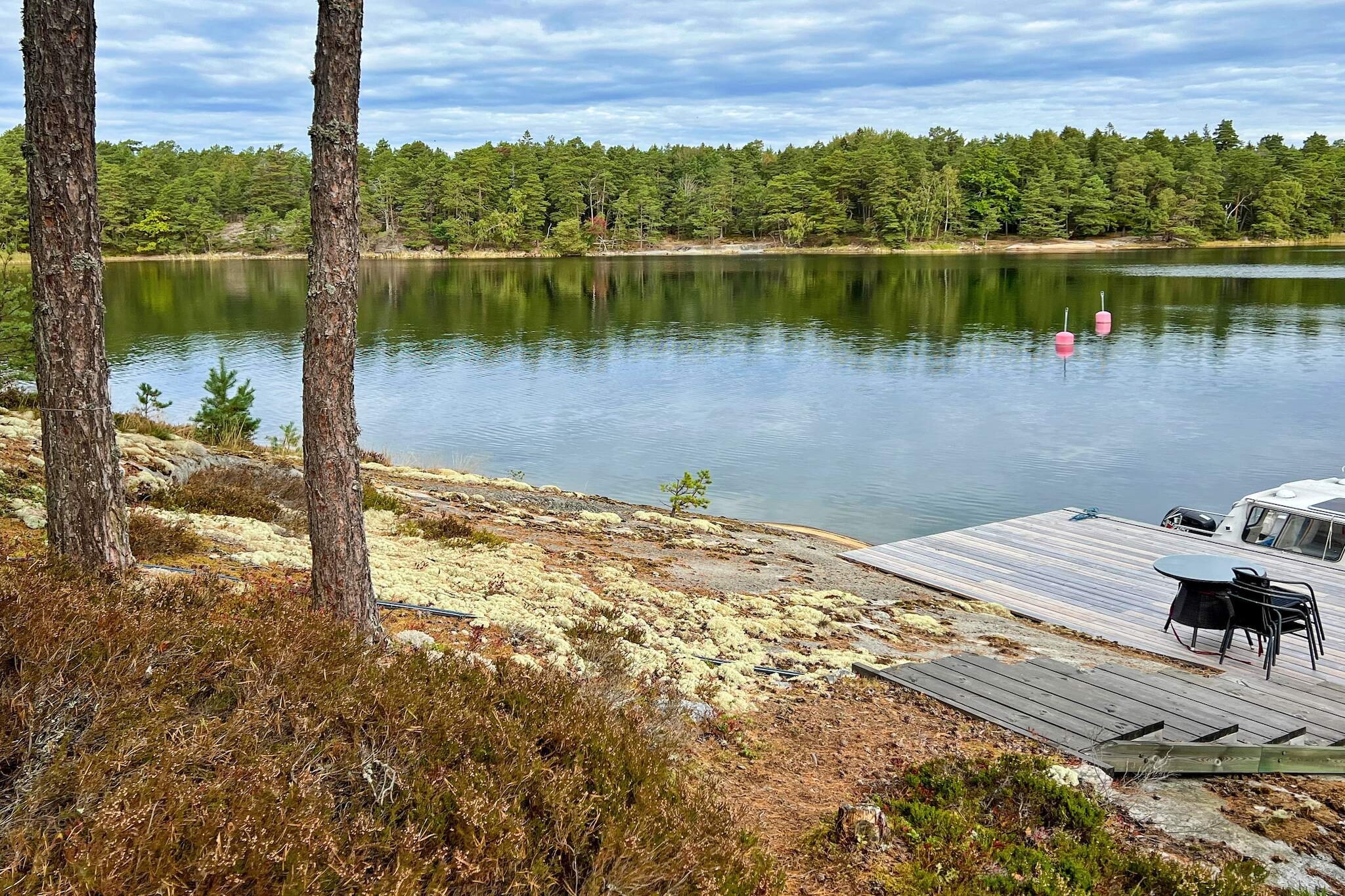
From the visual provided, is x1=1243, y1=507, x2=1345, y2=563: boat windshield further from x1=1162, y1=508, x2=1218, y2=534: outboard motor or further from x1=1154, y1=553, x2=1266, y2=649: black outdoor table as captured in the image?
x1=1154, y1=553, x2=1266, y2=649: black outdoor table

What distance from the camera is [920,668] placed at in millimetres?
7848

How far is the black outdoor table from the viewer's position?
9.97 meters

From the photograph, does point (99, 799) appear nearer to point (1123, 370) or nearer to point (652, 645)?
point (652, 645)

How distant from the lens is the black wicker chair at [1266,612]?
31.7ft

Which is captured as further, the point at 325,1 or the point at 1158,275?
the point at 1158,275

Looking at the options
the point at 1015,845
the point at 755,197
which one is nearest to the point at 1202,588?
the point at 1015,845

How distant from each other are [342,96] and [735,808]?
452 centimetres

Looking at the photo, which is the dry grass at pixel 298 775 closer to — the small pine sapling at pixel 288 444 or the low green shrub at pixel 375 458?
the small pine sapling at pixel 288 444

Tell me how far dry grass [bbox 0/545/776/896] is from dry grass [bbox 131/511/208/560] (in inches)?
119

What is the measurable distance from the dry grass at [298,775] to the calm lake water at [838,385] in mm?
15246

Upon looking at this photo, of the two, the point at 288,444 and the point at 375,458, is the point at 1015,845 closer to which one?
the point at 375,458

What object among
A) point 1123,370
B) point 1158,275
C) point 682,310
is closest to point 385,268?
point 682,310

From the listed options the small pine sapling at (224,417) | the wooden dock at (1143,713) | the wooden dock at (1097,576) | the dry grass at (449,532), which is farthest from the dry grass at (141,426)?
the wooden dock at (1143,713)

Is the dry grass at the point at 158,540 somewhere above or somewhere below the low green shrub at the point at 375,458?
above
